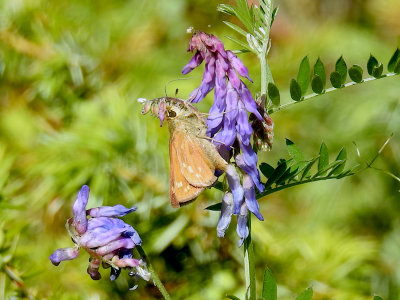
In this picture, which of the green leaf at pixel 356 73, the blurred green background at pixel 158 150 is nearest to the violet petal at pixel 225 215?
the green leaf at pixel 356 73

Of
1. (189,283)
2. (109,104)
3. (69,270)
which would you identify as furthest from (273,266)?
(109,104)

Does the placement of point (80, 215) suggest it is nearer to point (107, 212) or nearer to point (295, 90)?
point (107, 212)

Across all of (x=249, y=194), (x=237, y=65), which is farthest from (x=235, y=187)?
(x=237, y=65)

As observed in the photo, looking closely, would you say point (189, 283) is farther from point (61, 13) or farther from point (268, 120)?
point (61, 13)

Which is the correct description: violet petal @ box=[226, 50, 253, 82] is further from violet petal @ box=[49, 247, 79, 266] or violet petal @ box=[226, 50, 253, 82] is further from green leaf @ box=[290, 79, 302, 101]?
violet petal @ box=[49, 247, 79, 266]

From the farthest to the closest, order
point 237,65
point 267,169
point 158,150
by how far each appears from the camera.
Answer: point 158,150 < point 267,169 < point 237,65

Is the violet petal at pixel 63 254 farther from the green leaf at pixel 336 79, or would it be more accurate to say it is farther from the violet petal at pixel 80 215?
the green leaf at pixel 336 79
